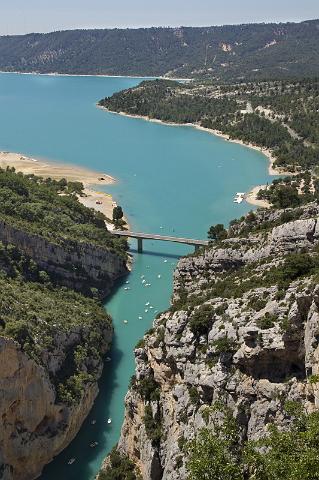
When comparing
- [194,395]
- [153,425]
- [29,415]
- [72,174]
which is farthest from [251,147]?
[194,395]

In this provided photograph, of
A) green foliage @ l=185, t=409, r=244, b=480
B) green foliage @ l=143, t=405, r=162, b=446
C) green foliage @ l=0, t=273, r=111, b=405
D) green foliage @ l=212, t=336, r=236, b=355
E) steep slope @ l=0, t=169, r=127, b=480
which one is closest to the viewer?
green foliage @ l=185, t=409, r=244, b=480

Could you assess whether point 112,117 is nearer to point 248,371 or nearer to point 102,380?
point 102,380

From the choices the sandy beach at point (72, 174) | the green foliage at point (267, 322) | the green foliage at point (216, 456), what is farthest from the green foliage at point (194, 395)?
the sandy beach at point (72, 174)

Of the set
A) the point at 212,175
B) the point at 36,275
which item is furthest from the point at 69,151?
the point at 36,275

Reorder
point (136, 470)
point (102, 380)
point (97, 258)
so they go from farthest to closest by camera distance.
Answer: point (97, 258) → point (102, 380) → point (136, 470)

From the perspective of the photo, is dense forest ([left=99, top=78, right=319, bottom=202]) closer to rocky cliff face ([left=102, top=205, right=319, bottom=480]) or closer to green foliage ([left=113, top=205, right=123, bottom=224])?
green foliage ([left=113, top=205, right=123, bottom=224])

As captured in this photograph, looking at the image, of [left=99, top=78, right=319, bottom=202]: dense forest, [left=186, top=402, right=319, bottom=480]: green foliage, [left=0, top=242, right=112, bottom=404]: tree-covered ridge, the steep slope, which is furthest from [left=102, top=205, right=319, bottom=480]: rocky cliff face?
[left=99, top=78, right=319, bottom=202]: dense forest
